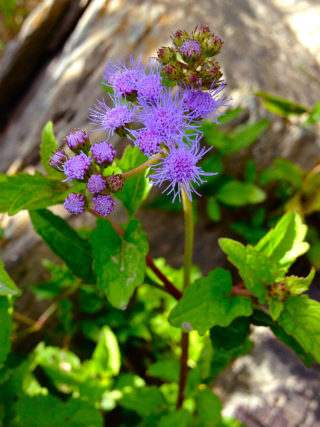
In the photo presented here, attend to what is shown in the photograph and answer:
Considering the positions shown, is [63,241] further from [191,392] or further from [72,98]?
[72,98]

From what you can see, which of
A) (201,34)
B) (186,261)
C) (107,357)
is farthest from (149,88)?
(107,357)

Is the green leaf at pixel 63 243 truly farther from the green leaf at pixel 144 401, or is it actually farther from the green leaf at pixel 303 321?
the green leaf at pixel 144 401

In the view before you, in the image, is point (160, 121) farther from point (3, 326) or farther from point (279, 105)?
point (279, 105)

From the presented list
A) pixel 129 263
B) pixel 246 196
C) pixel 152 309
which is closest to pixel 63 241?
pixel 129 263

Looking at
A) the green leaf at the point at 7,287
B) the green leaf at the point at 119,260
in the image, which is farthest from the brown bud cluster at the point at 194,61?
the green leaf at the point at 7,287

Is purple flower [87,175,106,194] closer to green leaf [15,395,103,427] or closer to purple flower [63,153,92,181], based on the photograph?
purple flower [63,153,92,181]

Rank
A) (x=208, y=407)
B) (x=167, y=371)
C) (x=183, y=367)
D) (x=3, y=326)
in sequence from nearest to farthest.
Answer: (x=3, y=326) → (x=183, y=367) → (x=208, y=407) → (x=167, y=371)
